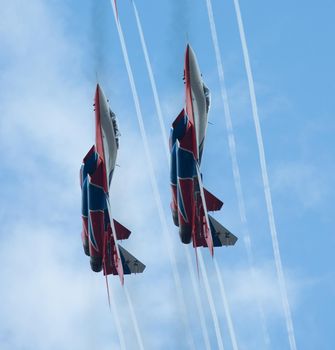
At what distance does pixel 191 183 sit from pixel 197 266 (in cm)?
506

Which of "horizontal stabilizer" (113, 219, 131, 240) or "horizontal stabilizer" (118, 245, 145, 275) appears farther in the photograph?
"horizontal stabilizer" (113, 219, 131, 240)

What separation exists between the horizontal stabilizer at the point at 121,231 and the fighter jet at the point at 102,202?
0.25m

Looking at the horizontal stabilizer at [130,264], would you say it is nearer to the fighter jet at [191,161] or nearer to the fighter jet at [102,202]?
the fighter jet at [102,202]

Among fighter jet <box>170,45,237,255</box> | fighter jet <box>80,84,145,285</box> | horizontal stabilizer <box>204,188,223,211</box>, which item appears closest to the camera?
fighter jet <box>170,45,237,255</box>

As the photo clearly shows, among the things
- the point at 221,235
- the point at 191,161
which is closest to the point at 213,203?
the point at 221,235

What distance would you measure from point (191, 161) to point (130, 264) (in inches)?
326

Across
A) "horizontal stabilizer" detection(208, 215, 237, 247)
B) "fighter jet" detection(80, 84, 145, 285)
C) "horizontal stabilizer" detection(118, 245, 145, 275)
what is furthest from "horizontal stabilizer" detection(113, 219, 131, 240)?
"horizontal stabilizer" detection(208, 215, 237, 247)

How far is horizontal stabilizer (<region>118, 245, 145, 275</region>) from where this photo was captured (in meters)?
103

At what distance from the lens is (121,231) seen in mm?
104500

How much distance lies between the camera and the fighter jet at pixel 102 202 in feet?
324

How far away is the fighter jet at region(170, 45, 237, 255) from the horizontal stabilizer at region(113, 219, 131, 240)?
15.1 ft

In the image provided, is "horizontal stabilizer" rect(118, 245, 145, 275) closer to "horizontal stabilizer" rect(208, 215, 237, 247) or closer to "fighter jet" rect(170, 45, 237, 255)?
"fighter jet" rect(170, 45, 237, 255)

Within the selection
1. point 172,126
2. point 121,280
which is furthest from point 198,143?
point 121,280

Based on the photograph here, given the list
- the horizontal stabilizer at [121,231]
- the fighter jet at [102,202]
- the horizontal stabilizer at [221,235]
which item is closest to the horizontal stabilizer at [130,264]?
the fighter jet at [102,202]
